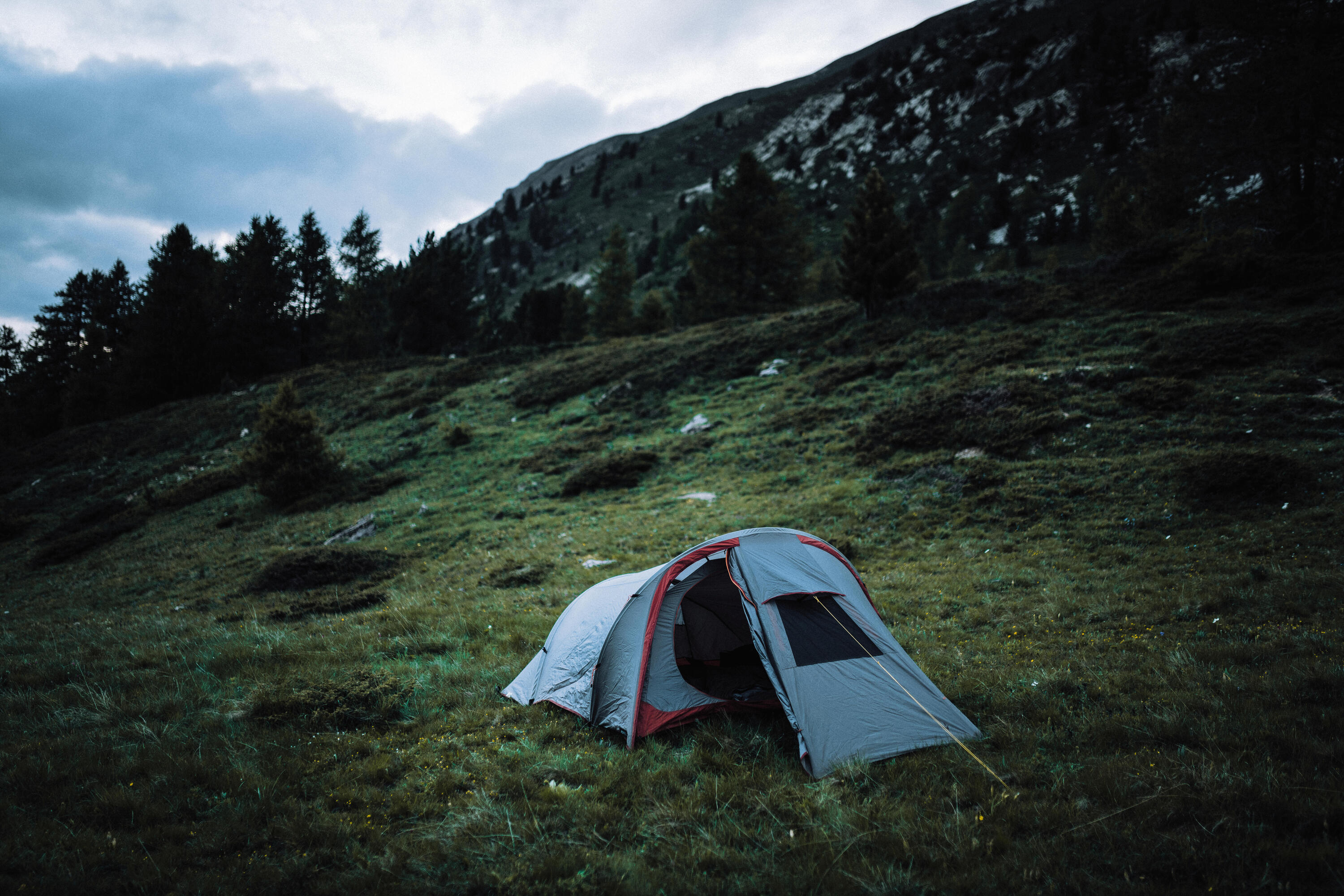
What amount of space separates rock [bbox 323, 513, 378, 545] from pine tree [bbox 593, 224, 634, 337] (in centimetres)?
3711

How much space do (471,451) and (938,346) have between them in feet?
66.9

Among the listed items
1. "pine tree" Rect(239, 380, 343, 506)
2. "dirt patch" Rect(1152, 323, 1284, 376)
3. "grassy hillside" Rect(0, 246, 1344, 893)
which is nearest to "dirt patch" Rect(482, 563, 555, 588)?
"grassy hillside" Rect(0, 246, 1344, 893)

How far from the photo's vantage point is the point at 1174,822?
407cm

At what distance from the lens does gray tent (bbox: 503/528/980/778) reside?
553 cm

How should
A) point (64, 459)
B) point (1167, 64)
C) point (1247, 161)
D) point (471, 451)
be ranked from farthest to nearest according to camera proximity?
point (1167, 64) → point (64, 459) → point (471, 451) → point (1247, 161)

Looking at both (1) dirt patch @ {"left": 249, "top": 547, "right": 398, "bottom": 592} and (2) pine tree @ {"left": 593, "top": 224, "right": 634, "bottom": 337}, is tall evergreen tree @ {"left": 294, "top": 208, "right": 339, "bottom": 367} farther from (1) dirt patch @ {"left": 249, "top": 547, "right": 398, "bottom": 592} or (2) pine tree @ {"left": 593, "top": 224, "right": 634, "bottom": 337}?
(1) dirt patch @ {"left": 249, "top": 547, "right": 398, "bottom": 592}

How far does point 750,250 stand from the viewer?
1588 inches

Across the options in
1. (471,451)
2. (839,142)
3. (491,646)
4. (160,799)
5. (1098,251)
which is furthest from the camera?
(839,142)

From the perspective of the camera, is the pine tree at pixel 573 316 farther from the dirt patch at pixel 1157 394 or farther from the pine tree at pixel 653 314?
the dirt patch at pixel 1157 394

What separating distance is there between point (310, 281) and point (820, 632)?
60783mm

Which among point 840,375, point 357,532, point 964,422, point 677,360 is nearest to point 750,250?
point 677,360

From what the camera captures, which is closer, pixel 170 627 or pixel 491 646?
pixel 491 646

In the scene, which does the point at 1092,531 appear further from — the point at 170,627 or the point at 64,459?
the point at 64,459

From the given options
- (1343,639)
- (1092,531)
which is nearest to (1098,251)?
(1092,531)
